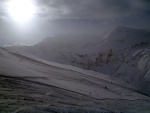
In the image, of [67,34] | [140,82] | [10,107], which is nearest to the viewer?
[10,107]

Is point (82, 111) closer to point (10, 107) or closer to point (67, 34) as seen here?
point (10, 107)

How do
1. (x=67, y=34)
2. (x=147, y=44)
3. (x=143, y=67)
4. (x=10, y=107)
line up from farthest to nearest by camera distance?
(x=67, y=34), (x=147, y=44), (x=143, y=67), (x=10, y=107)

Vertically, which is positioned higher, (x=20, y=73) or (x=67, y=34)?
(x=67, y=34)

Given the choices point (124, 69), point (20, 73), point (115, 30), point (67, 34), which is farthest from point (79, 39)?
point (20, 73)

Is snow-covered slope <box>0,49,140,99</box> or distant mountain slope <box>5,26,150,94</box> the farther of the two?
distant mountain slope <box>5,26,150,94</box>

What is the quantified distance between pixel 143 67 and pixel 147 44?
9532mm

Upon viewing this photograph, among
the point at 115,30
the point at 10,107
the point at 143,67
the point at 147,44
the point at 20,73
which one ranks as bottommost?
the point at 10,107

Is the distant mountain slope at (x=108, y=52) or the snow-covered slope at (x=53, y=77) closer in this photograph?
the snow-covered slope at (x=53, y=77)

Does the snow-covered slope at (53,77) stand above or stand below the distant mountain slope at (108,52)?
below

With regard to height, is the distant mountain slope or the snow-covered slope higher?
the distant mountain slope

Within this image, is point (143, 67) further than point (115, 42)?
No

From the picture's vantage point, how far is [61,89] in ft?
20.4

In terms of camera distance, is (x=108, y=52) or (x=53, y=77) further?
(x=108, y=52)

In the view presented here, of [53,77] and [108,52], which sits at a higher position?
[108,52]
